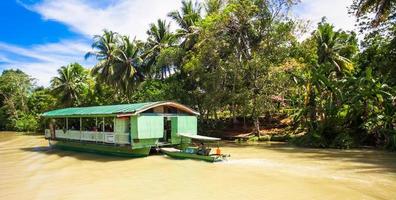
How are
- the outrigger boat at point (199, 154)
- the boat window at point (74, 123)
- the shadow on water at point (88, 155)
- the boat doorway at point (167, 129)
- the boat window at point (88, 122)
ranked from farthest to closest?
the boat window at point (74, 123) < the boat window at point (88, 122) < the boat doorway at point (167, 129) < the shadow on water at point (88, 155) < the outrigger boat at point (199, 154)

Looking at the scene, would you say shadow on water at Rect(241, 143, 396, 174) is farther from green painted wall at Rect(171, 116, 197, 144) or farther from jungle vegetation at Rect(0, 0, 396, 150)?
green painted wall at Rect(171, 116, 197, 144)

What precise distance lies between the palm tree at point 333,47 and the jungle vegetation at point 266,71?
96 mm

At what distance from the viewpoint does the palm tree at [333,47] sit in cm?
3531

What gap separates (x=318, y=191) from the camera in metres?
10.5

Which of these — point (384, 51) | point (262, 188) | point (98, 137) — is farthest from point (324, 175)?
point (384, 51)

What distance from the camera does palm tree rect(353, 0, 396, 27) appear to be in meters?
18.7

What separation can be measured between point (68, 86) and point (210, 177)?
32427 millimetres

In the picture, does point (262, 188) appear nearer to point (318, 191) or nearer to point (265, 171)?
point (318, 191)

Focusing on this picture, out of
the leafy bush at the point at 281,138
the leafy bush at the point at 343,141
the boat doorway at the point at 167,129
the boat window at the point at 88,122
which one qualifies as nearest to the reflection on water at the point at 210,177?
the boat doorway at the point at 167,129

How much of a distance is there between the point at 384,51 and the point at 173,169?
55.6ft

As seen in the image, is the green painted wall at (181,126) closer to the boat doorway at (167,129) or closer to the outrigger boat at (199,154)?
the boat doorway at (167,129)

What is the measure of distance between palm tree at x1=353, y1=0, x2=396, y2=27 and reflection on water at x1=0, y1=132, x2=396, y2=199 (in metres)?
6.89

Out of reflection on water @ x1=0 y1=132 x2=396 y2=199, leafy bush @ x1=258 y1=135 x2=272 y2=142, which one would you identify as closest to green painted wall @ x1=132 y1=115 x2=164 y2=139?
reflection on water @ x1=0 y1=132 x2=396 y2=199

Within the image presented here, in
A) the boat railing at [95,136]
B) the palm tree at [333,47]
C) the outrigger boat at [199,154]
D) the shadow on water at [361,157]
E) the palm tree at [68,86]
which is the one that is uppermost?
the palm tree at [333,47]
